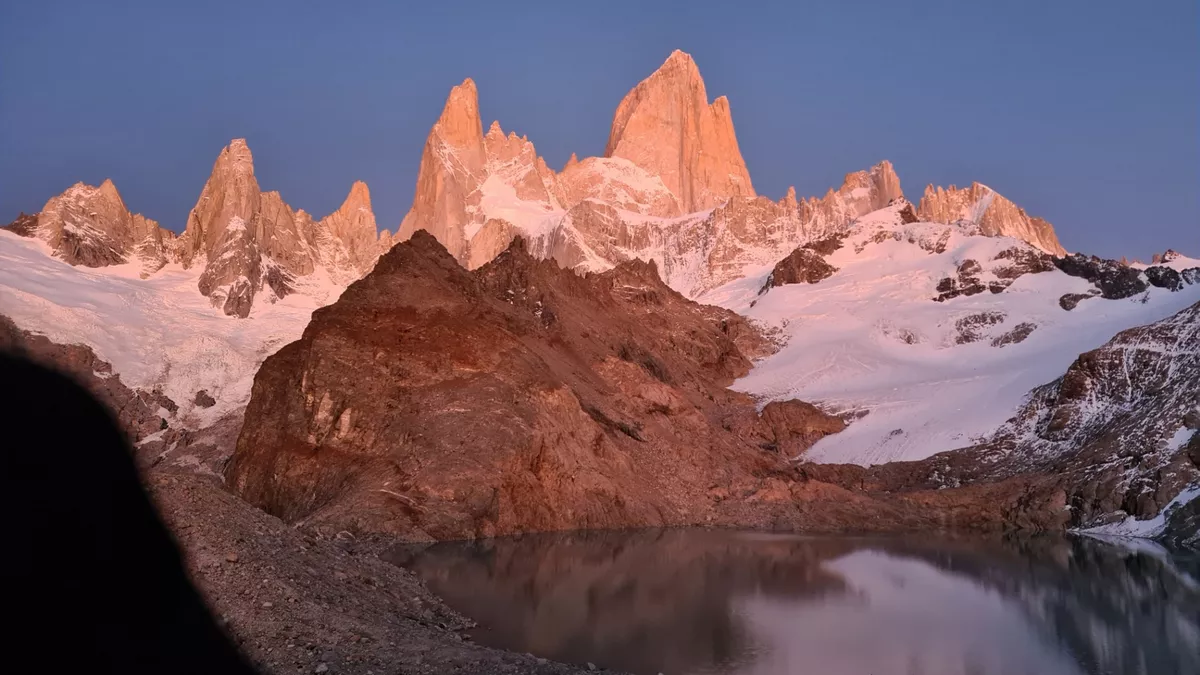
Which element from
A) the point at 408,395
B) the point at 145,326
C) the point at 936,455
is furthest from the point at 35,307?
the point at 936,455

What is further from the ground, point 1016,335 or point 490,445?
point 1016,335

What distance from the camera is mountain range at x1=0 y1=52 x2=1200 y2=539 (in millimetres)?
62781

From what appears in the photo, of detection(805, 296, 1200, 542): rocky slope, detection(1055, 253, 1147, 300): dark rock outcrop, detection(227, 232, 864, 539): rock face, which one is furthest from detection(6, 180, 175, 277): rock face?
detection(1055, 253, 1147, 300): dark rock outcrop

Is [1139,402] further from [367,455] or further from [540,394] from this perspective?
[367,455]

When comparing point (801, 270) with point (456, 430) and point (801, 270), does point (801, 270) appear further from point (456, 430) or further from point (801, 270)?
point (456, 430)

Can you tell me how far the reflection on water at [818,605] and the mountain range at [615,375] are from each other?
8966 millimetres

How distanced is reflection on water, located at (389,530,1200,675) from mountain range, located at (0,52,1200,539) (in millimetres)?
8966

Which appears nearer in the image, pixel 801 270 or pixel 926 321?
pixel 926 321

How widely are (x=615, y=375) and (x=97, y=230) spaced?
112 m

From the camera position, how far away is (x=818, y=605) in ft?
128

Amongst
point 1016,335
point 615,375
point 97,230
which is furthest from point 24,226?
point 1016,335

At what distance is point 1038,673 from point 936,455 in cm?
6481

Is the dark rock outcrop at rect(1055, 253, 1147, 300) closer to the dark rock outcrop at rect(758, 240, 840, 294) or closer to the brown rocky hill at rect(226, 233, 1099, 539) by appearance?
the dark rock outcrop at rect(758, 240, 840, 294)

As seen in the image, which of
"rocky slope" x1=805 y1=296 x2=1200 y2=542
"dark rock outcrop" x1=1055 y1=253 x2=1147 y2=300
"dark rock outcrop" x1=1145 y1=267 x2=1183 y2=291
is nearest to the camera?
"rocky slope" x1=805 y1=296 x2=1200 y2=542
